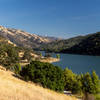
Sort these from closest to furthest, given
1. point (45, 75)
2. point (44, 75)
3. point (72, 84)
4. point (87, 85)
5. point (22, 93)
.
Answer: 1. point (22, 93)
2. point (44, 75)
3. point (45, 75)
4. point (72, 84)
5. point (87, 85)

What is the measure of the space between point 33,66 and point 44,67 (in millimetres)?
3185

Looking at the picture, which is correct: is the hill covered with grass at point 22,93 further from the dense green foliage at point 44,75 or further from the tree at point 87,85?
the tree at point 87,85

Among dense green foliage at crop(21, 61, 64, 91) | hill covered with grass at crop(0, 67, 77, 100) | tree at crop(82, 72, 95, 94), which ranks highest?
hill covered with grass at crop(0, 67, 77, 100)

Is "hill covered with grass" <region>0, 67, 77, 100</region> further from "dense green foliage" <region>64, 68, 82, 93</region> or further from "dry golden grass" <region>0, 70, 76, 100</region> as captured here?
"dense green foliage" <region>64, 68, 82, 93</region>

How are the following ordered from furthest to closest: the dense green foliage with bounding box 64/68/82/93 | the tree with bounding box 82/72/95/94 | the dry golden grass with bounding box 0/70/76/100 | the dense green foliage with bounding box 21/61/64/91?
the dense green foliage with bounding box 64/68/82/93 < the tree with bounding box 82/72/95/94 < the dense green foliage with bounding box 21/61/64/91 < the dry golden grass with bounding box 0/70/76/100

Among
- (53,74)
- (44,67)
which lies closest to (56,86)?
(53,74)

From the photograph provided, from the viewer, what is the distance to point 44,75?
38.8 meters

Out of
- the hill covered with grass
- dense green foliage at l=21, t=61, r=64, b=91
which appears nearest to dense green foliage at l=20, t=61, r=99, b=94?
dense green foliage at l=21, t=61, r=64, b=91

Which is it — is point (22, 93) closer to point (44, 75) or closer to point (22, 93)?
point (22, 93)

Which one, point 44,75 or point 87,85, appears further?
point 87,85

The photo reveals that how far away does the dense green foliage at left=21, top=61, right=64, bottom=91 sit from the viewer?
37.9 meters

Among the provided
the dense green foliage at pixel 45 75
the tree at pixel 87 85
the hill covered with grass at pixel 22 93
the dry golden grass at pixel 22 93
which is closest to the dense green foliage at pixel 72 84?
the tree at pixel 87 85

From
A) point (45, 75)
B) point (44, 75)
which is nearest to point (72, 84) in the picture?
point (45, 75)

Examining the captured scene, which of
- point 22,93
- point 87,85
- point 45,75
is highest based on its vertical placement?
point 22,93
